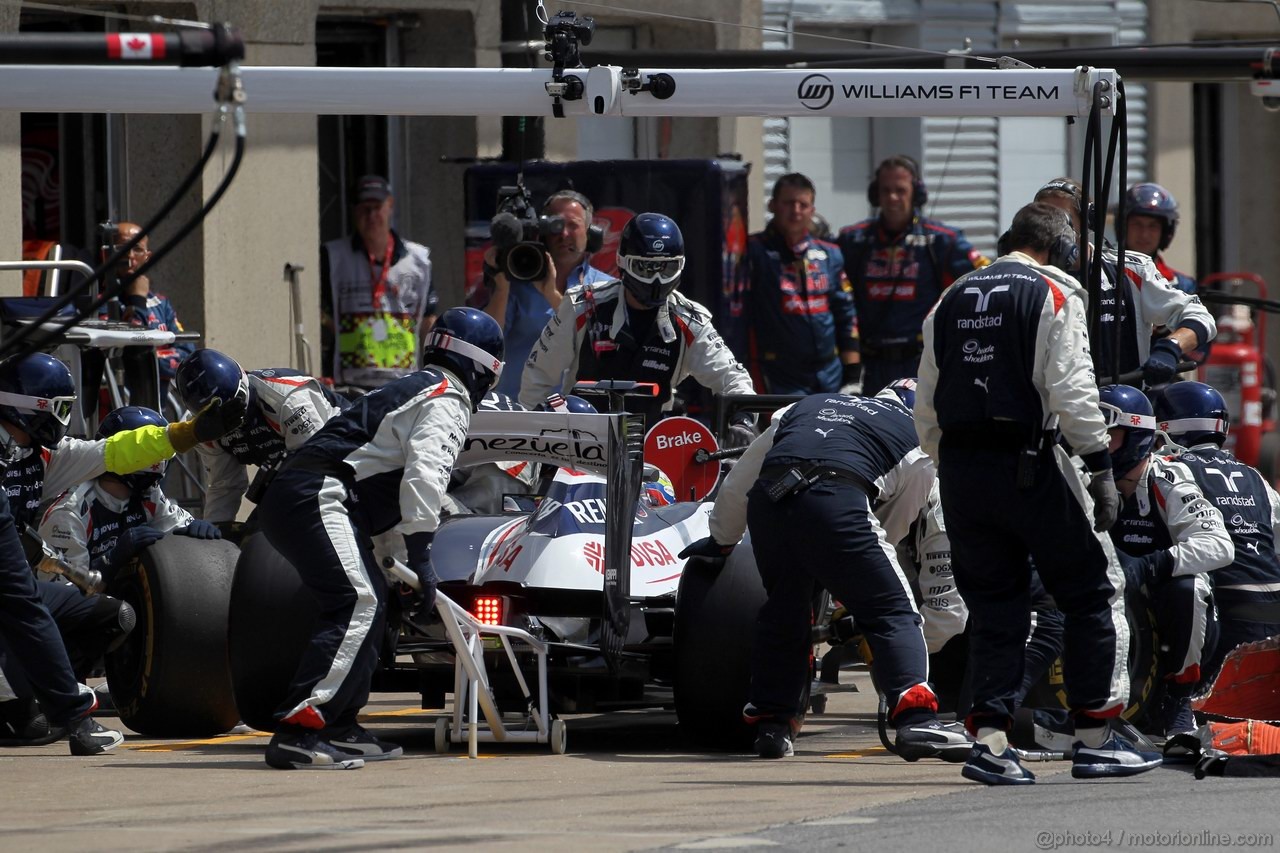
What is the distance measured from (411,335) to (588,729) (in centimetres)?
460

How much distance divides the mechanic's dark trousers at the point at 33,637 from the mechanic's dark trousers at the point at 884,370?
617cm

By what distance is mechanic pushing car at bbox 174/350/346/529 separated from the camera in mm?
9844

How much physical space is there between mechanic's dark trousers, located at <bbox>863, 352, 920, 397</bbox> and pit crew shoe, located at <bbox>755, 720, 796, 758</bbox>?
5.31 meters

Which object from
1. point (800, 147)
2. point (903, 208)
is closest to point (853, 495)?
point (903, 208)

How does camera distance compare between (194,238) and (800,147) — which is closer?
(194,238)

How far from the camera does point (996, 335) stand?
7.89 meters

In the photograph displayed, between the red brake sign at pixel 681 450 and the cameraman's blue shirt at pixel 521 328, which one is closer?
the red brake sign at pixel 681 450

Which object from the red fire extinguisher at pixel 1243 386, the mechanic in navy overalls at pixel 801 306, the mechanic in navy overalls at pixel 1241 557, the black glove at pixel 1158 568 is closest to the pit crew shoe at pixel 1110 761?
the black glove at pixel 1158 568

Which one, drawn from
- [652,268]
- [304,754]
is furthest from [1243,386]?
[304,754]

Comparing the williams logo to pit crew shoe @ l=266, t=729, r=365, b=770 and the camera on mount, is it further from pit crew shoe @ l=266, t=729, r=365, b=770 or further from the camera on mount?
pit crew shoe @ l=266, t=729, r=365, b=770

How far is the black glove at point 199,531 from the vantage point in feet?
31.1

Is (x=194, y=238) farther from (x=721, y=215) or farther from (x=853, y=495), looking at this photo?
(x=853, y=495)

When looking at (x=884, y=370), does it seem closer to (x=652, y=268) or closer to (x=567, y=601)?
(x=652, y=268)
